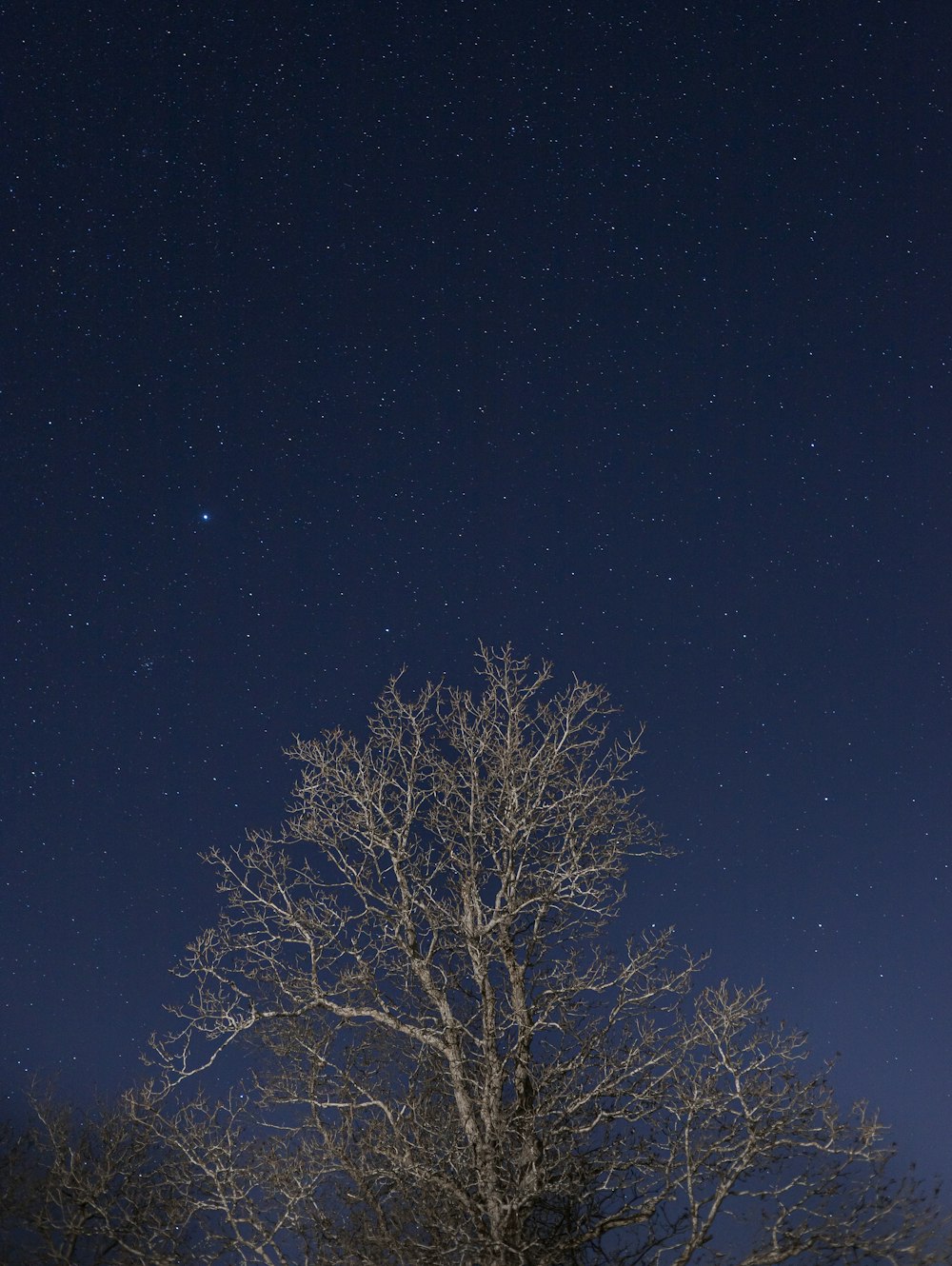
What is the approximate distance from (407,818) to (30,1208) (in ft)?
55.4

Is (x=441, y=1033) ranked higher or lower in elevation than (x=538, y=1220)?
higher

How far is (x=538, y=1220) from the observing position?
1116cm

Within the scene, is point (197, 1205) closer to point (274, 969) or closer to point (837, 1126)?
point (274, 969)

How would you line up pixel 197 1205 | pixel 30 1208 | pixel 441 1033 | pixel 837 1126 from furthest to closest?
pixel 30 1208 → pixel 441 1033 → pixel 197 1205 → pixel 837 1126

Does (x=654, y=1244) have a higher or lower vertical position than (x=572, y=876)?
lower

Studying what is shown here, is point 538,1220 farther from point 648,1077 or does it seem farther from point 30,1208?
point 30,1208

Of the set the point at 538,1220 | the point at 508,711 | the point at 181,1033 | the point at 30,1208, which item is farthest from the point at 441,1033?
the point at 30,1208

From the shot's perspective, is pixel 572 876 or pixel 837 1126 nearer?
pixel 837 1126

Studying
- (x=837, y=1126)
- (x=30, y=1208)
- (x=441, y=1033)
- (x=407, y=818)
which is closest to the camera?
(x=837, y=1126)

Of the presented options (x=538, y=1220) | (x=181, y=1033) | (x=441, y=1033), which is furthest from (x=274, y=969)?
(x=538, y=1220)

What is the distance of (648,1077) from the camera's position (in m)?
11.5

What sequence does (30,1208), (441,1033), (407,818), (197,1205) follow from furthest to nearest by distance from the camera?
(30,1208)
(407,818)
(441,1033)
(197,1205)

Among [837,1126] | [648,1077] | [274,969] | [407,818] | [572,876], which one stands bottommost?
[837,1126]

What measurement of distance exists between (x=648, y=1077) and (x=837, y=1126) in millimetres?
2196
